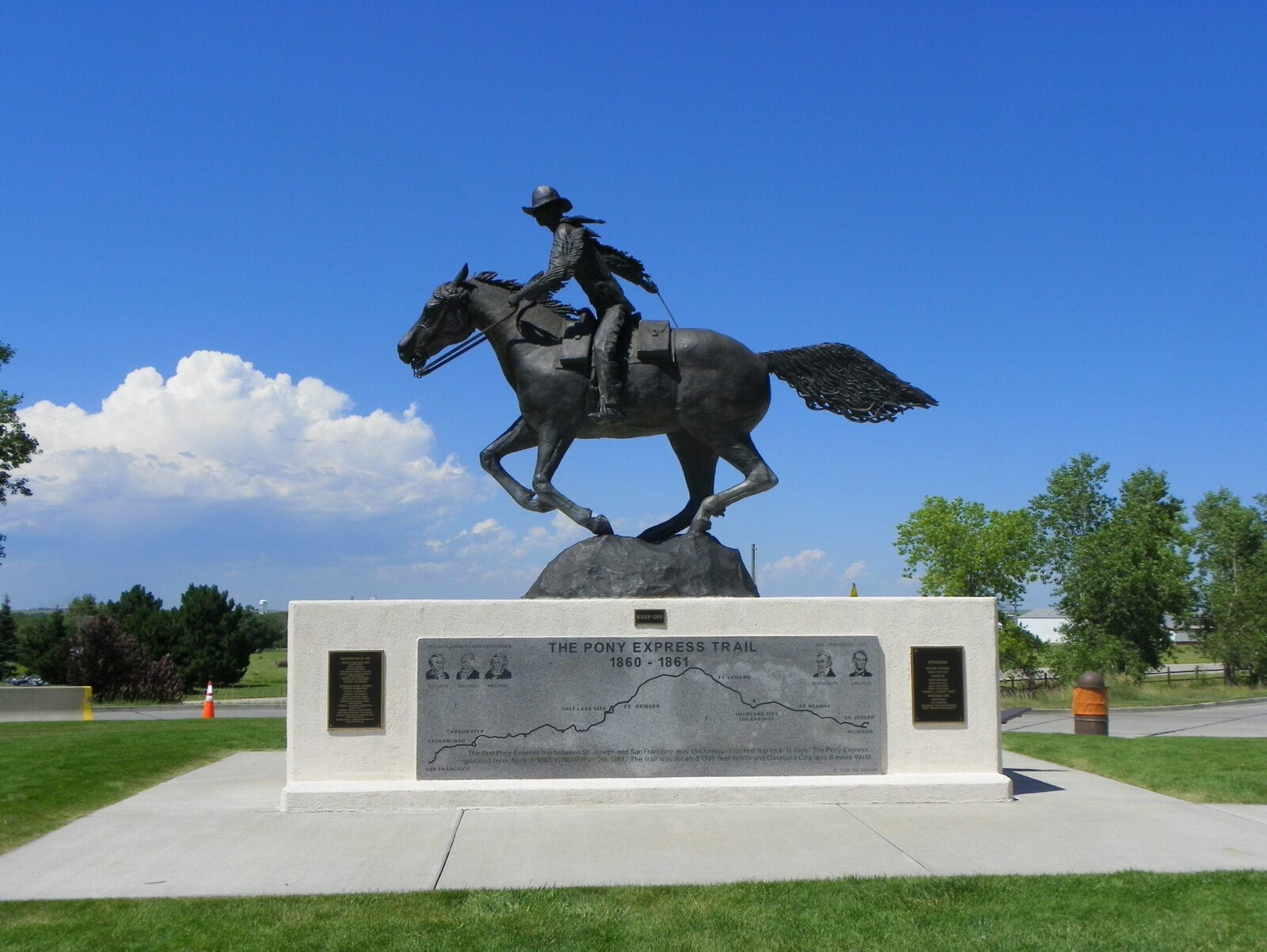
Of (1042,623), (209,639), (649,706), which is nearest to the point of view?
(649,706)

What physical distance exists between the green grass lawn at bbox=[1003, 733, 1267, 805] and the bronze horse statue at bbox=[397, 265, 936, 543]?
4289 millimetres

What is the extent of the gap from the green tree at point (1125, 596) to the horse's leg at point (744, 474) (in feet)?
111

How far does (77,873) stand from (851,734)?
5.89 metres

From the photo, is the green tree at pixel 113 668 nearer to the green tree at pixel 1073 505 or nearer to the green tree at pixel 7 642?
the green tree at pixel 7 642

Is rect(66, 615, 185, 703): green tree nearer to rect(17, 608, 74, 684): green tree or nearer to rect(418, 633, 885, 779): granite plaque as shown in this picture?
rect(17, 608, 74, 684): green tree

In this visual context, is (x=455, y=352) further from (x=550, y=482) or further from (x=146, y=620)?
(x=146, y=620)

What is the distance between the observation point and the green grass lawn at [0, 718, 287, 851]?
8914mm

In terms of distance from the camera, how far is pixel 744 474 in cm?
1051

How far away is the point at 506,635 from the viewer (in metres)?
9.18

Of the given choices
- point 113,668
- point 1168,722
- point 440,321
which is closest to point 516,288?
point 440,321

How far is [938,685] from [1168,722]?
49.1ft

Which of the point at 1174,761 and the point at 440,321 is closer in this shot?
the point at 440,321

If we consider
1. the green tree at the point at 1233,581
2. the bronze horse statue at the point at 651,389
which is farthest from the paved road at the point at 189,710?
the green tree at the point at 1233,581

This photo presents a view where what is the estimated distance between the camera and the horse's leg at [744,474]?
406 inches
